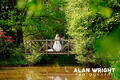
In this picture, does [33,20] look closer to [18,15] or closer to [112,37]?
[18,15]

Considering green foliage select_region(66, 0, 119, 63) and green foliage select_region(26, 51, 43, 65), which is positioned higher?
green foliage select_region(66, 0, 119, 63)

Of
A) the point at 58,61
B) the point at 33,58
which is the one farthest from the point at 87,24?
the point at 58,61

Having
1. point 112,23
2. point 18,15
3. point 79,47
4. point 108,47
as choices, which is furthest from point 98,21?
point 108,47

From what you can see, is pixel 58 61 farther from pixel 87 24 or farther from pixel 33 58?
pixel 87 24

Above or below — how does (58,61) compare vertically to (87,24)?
below

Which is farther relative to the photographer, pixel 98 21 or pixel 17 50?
pixel 17 50

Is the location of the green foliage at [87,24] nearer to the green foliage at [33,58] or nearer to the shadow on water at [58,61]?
the shadow on water at [58,61]

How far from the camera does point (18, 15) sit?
497 inches

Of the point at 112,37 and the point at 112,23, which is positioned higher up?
the point at 112,37

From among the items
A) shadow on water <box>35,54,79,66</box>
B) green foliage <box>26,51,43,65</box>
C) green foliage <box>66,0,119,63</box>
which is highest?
green foliage <box>66,0,119,63</box>

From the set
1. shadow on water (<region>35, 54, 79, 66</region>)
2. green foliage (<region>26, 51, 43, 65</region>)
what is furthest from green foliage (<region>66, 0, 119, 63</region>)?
green foliage (<region>26, 51, 43, 65</region>)

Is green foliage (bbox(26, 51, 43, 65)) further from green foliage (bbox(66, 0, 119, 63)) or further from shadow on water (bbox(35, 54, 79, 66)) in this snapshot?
green foliage (bbox(66, 0, 119, 63))

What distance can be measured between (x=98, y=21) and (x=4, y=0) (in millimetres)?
7934

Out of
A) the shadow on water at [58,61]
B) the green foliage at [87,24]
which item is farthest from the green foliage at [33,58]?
the green foliage at [87,24]
